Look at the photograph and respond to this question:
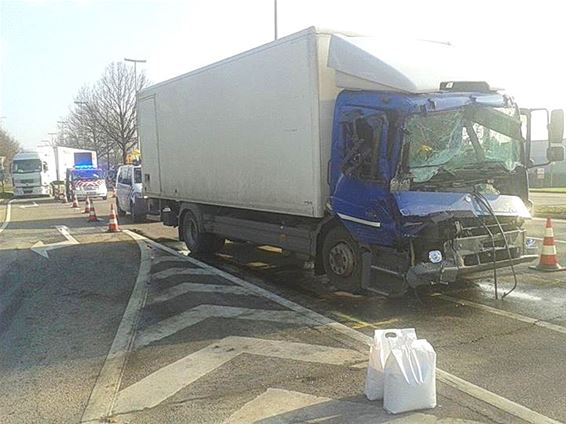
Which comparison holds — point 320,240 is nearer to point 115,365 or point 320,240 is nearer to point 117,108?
point 115,365

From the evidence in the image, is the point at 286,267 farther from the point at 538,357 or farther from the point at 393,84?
the point at 538,357

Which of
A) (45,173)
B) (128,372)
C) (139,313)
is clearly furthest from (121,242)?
(45,173)

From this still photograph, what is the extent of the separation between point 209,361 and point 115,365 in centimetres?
87

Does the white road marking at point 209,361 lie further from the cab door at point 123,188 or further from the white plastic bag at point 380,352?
the cab door at point 123,188

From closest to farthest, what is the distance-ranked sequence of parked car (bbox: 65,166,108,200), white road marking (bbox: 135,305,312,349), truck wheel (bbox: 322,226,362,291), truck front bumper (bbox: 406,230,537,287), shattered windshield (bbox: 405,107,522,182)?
1. white road marking (bbox: 135,305,312,349)
2. truck front bumper (bbox: 406,230,537,287)
3. shattered windshield (bbox: 405,107,522,182)
4. truck wheel (bbox: 322,226,362,291)
5. parked car (bbox: 65,166,108,200)

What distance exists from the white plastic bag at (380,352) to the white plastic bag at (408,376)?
0.06 metres

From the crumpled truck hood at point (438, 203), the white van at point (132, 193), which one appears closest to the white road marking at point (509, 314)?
the crumpled truck hood at point (438, 203)

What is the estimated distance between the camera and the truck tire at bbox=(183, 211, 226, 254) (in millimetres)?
12117

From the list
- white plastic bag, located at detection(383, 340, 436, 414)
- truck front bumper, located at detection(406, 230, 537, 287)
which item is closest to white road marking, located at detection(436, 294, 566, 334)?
truck front bumper, located at detection(406, 230, 537, 287)

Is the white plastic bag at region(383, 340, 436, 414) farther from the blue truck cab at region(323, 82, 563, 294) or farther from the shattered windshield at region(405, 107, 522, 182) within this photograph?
the shattered windshield at region(405, 107, 522, 182)

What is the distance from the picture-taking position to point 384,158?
7.04 m

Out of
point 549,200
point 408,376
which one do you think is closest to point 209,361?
point 408,376

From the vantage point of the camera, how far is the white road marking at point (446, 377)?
4.19 metres

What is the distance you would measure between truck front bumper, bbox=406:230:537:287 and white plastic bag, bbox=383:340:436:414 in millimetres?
2631
